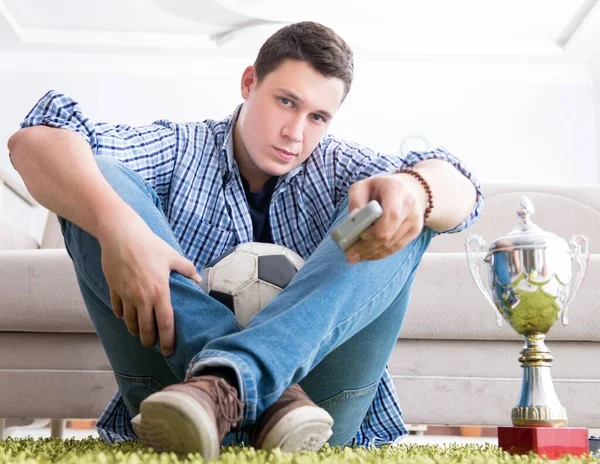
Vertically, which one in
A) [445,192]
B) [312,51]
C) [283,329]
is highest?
[312,51]

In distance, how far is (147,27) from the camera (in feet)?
19.7

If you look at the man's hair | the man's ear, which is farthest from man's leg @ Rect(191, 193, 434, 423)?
the man's ear

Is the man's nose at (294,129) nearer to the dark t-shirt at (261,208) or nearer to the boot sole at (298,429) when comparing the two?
the dark t-shirt at (261,208)

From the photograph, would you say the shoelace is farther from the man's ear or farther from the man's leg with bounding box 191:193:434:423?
the man's ear

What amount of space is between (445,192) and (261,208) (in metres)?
0.48

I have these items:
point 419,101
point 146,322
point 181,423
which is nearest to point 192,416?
point 181,423

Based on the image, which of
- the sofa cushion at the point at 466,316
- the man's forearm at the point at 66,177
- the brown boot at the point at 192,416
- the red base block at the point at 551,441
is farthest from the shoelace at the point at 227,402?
the sofa cushion at the point at 466,316

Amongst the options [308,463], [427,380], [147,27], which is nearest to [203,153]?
[308,463]

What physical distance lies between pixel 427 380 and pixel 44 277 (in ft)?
3.50

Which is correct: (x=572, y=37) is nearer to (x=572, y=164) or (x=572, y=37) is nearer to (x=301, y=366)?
(x=572, y=164)

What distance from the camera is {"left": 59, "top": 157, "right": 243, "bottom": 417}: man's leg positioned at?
0.97 m

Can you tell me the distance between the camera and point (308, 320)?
0.89m

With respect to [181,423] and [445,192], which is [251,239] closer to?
[445,192]

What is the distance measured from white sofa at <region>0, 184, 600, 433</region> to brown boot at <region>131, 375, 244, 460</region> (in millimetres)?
1211
